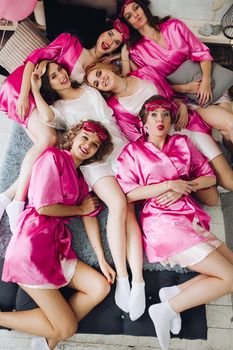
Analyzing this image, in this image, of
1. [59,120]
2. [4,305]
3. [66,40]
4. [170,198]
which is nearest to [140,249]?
[170,198]

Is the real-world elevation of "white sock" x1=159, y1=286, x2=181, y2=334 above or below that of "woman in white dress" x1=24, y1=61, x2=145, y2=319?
below

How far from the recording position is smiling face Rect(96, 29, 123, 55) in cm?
222

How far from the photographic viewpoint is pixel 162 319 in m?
1.70

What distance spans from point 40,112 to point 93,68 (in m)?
0.37

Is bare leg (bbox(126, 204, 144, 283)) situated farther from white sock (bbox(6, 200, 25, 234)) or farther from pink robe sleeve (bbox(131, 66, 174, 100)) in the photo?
pink robe sleeve (bbox(131, 66, 174, 100))

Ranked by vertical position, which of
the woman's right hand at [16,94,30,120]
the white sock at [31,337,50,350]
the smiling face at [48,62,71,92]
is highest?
the smiling face at [48,62,71,92]

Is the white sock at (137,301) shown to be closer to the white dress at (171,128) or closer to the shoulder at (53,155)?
the shoulder at (53,155)

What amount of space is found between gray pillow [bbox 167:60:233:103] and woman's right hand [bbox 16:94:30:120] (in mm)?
829

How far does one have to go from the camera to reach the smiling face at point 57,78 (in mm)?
2107

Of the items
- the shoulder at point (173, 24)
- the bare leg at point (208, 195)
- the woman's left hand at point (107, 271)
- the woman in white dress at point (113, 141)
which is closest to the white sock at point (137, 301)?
the woman in white dress at point (113, 141)

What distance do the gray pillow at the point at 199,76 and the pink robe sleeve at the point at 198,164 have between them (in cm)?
42

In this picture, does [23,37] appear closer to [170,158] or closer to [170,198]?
[170,158]

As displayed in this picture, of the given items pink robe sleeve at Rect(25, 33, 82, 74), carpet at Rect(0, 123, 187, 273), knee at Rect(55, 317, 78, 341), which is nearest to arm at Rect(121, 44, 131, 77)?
pink robe sleeve at Rect(25, 33, 82, 74)

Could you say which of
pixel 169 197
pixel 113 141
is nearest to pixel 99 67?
pixel 113 141
